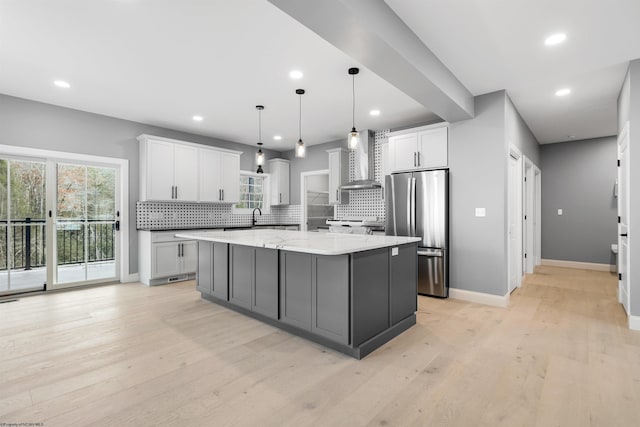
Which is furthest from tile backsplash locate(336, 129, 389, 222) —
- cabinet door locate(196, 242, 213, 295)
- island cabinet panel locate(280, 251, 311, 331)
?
island cabinet panel locate(280, 251, 311, 331)

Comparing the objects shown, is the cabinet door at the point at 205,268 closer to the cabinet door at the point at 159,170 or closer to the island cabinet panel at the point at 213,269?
the island cabinet panel at the point at 213,269

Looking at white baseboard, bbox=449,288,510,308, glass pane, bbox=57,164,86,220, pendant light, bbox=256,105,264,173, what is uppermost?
pendant light, bbox=256,105,264,173

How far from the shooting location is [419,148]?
14.9 ft

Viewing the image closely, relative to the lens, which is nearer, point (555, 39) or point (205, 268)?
point (555, 39)

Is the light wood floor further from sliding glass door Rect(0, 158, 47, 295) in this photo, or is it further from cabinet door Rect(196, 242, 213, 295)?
sliding glass door Rect(0, 158, 47, 295)

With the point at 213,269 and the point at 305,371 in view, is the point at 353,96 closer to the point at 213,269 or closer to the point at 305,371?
the point at 213,269

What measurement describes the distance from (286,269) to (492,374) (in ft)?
5.88

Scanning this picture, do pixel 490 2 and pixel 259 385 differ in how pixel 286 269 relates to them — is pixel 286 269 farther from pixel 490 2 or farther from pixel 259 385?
pixel 490 2

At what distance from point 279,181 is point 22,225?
4.34 metres

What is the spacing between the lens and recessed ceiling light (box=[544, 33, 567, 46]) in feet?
8.59

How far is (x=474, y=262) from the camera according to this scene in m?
3.98

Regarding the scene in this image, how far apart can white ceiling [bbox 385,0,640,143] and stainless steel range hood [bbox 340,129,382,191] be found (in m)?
2.27

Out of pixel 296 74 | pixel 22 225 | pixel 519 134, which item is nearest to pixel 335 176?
pixel 296 74

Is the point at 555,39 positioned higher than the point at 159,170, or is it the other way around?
the point at 555,39
